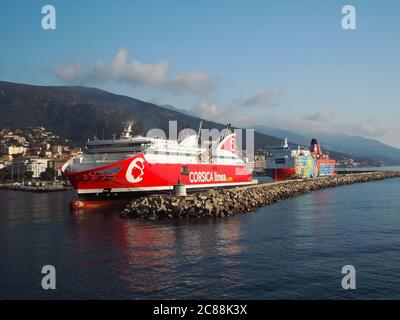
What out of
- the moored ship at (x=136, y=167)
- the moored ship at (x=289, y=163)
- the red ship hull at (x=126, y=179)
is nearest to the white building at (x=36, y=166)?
the moored ship at (x=289, y=163)

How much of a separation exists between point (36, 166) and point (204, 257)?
14665cm

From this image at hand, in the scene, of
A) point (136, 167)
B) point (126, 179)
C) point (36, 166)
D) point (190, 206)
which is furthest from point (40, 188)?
point (190, 206)

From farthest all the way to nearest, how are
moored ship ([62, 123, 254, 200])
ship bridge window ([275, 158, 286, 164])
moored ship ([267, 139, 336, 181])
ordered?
ship bridge window ([275, 158, 286, 164]) → moored ship ([267, 139, 336, 181]) → moored ship ([62, 123, 254, 200])

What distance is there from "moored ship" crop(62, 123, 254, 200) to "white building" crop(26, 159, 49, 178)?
108 m

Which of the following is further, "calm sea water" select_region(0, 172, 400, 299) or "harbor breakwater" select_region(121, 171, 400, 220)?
Answer: "harbor breakwater" select_region(121, 171, 400, 220)

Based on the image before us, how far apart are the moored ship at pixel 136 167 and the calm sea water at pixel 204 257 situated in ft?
21.3

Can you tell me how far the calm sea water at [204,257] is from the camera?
54.6 ft

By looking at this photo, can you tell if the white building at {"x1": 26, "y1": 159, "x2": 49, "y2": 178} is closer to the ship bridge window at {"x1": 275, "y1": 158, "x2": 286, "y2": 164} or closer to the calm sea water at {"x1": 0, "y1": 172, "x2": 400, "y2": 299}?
the ship bridge window at {"x1": 275, "y1": 158, "x2": 286, "y2": 164}

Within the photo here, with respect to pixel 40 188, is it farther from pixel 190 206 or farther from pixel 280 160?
pixel 190 206

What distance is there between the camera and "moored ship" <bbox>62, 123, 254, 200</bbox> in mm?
42000

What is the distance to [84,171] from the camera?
1652 inches

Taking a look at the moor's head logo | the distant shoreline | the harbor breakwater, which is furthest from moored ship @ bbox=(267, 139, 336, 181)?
the moor's head logo

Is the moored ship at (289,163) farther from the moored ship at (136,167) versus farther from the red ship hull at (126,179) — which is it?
the red ship hull at (126,179)
